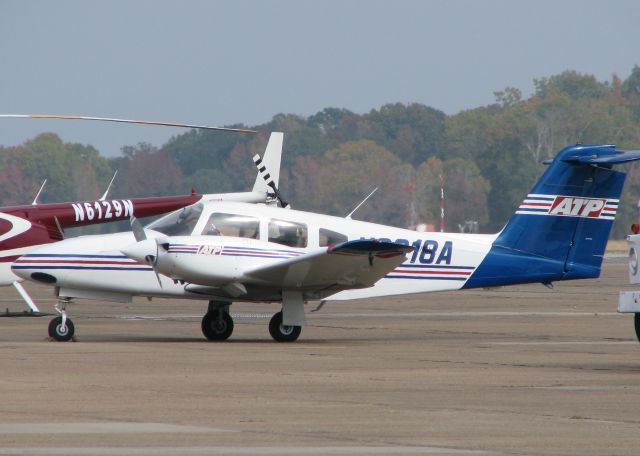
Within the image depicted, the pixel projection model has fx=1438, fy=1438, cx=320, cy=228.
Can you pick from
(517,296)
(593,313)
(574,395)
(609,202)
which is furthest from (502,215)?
(574,395)

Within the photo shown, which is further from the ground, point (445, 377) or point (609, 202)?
point (609, 202)

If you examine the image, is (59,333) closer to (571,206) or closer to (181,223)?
(181,223)

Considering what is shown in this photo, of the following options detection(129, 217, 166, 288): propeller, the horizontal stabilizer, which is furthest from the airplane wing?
the horizontal stabilizer

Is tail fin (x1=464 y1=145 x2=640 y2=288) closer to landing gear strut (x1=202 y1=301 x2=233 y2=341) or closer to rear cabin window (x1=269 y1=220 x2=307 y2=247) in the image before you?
rear cabin window (x1=269 y1=220 x2=307 y2=247)

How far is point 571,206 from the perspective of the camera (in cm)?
1953

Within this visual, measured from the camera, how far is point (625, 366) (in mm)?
14852

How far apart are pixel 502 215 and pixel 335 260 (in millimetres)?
92018

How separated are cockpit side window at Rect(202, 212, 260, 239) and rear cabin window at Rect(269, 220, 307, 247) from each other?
28 centimetres

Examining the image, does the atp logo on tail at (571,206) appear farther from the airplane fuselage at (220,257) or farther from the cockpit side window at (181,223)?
the cockpit side window at (181,223)

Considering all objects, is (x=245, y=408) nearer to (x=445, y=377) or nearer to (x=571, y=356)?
(x=445, y=377)

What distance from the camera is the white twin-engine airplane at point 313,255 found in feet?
57.6

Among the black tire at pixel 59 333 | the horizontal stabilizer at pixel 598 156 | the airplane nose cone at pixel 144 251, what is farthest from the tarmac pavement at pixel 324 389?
the horizontal stabilizer at pixel 598 156

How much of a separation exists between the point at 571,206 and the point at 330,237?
3.45 m

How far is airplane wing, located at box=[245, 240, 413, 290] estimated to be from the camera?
17203 millimetres
